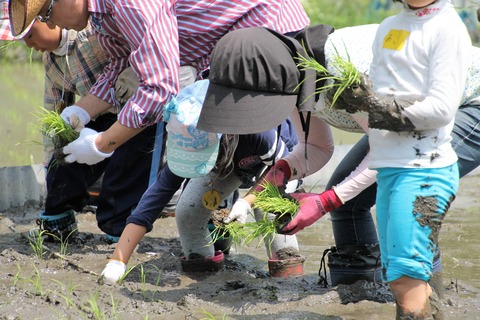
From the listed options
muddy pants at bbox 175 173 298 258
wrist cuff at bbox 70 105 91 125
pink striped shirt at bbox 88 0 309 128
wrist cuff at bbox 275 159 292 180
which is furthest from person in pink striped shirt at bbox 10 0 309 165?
wrist cuff at bbox 275 159 292 180

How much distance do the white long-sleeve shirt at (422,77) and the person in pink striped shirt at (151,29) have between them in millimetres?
1070

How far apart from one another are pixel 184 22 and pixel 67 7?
557 mm

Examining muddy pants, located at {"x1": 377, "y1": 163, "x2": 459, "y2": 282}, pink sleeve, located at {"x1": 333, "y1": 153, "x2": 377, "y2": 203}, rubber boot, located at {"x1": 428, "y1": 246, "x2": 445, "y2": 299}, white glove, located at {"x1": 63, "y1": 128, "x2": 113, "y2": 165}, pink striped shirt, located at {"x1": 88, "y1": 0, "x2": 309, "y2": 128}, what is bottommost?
rubber boot, located at {"x1": 428, "y1": 246, "x2": 445, "y2": 299}

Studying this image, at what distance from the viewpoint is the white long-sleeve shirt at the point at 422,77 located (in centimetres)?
279

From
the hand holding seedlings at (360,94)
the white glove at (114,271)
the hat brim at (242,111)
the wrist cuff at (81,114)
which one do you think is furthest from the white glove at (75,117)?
the hand holding seedlings at (360,94)

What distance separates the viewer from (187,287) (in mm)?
3912

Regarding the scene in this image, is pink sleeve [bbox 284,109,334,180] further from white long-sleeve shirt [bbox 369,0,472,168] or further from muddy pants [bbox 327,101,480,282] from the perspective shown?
white long-sleeve shirt [bbox 369,0,472,168]

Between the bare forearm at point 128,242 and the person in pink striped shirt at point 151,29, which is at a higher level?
the person in pink striped shirt at point 151,29

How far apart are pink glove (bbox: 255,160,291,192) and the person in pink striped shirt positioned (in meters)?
0.61

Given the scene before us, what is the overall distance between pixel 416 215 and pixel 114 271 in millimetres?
1515

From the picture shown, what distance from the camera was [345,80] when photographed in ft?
9.81

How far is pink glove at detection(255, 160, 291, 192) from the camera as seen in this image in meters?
3.60

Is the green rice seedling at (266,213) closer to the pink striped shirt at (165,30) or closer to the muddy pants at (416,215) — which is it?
the muddy pants at (416,215)

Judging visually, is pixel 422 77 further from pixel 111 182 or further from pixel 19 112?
pixel 19 112
